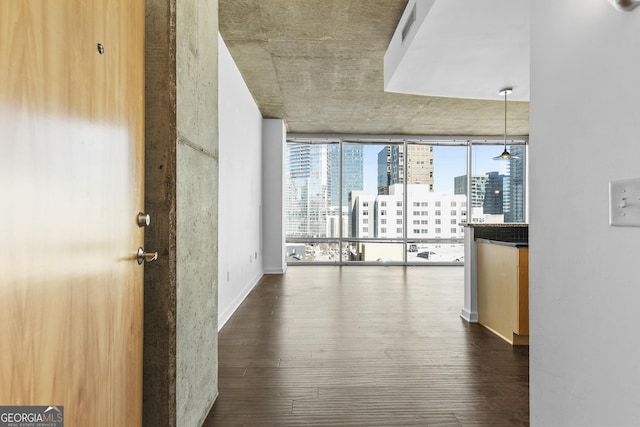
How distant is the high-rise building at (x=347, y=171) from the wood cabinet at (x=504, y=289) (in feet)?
15.5

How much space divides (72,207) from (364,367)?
2370 millimetres

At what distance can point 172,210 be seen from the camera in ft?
5.20

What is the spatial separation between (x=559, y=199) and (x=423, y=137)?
24.9 ft

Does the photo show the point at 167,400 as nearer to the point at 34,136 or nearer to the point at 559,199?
the point at 34,136

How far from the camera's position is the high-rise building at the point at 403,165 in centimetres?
862

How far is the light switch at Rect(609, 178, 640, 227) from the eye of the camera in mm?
990

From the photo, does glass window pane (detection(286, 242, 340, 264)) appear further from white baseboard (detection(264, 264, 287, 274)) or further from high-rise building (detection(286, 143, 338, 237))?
white baseboard (detection(264, 264, 287, 274))

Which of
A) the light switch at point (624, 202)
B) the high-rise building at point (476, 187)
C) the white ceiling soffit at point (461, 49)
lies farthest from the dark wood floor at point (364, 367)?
the high-rise building at point (476, 187)

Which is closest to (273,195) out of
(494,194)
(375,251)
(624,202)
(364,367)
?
(375,251)

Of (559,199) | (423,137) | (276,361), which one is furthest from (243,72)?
(423,137)

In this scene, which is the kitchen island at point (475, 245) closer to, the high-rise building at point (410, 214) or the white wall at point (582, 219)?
the white wall at point (582, 219)

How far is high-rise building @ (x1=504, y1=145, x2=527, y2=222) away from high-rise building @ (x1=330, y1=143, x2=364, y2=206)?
144 inches

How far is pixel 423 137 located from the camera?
336 inches

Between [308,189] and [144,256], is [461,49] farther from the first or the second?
[308,189]
